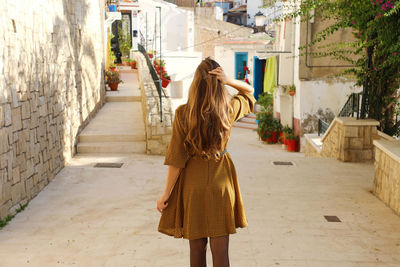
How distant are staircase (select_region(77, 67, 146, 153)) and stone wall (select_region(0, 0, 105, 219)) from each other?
0.91ft

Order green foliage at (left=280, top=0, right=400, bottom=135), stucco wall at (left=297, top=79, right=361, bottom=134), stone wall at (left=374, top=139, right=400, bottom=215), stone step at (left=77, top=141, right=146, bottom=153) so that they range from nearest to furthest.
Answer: stone wall at (left=374, top=139, right=400, bottom=215) → green foliage at (left=280, top=0, right=400, bottom=135) → stone step at (left=77, top=141, right=146, bottom=153) → stucco wall at (left=297, top=79, right=361, bottom=134)

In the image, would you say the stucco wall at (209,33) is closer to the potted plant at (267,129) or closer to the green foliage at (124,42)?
the green foliage at (124,42)

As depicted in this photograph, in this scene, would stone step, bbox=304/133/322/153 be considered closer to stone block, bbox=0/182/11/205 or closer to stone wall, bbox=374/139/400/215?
stone wall, bbox=374/139/400/215

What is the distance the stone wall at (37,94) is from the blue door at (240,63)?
733 inches

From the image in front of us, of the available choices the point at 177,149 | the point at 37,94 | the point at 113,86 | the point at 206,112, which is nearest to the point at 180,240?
the point at 177,149

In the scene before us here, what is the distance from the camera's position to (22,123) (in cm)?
495

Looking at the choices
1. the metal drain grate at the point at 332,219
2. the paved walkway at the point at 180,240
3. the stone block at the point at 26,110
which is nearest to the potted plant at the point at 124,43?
the paved walkway at the point at 180,240

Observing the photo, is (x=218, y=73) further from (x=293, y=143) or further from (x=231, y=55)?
(x=231, y=55)

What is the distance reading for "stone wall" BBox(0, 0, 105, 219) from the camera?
4.51 metres

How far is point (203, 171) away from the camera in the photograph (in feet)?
8.32

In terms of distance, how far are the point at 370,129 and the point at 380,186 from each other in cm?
225

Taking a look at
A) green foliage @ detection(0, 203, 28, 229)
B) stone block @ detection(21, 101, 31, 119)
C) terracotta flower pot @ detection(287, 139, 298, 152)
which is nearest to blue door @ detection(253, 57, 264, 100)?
terracotta flower pot @ detection(287, 139, 298, 152)

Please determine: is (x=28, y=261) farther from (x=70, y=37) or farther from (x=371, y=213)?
(x=70, y=37)

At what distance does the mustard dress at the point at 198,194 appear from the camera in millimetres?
2510
